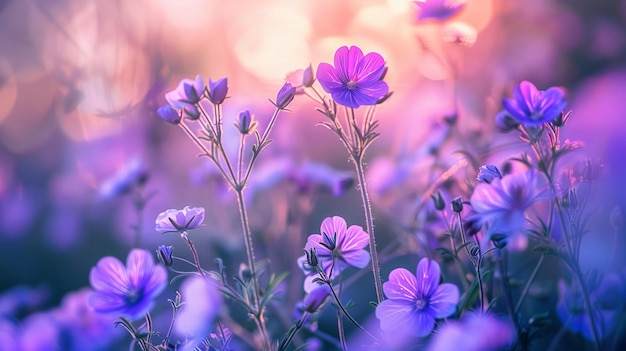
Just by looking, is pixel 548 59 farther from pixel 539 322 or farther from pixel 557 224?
pixel 539 322

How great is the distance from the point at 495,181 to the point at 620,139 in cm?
102

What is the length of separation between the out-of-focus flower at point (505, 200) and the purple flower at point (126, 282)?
373 mm

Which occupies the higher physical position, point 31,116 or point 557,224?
point 557,224

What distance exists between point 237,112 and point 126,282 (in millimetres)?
522

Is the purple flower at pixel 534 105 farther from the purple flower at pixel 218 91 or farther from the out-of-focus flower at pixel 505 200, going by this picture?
the purple flower at pixel 218 91

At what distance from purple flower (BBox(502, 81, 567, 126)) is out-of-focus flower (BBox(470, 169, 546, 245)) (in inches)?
4.0

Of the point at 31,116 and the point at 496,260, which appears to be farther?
the point at 31,116

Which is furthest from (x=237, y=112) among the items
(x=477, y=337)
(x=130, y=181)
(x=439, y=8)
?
(x=477, y=337)

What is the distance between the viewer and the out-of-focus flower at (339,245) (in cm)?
70

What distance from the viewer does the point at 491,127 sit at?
1.06m

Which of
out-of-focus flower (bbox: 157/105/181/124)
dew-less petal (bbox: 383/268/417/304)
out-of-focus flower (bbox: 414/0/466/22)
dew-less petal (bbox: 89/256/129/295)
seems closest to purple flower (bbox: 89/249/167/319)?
dew-less petal (bbox: 89/256/129/295)

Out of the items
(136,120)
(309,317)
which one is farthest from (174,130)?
(309,317)

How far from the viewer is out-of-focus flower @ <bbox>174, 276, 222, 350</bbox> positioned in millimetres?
687

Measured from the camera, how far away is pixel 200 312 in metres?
0.70
